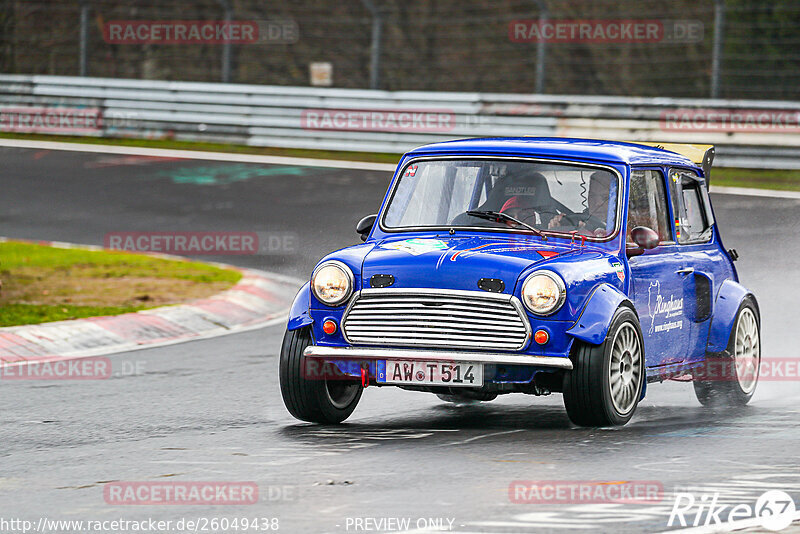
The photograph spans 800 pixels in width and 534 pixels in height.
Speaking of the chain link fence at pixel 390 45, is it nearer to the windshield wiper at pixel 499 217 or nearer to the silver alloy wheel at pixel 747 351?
the silver alloy wheel at pixel 747 351

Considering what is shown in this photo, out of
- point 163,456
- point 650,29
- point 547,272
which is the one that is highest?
point 650,29

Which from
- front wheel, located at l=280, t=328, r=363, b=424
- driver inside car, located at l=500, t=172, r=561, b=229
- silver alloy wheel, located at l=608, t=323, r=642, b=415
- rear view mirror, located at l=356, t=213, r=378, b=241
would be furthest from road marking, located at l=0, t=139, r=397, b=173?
silver alloy wheel, located at l=608, t=323, r=642, b=415

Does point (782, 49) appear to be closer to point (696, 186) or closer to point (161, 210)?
point (161, 210)

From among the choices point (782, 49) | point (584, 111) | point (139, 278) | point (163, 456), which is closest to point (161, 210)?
point (139, 278)

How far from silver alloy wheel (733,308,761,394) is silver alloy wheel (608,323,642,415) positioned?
155cm

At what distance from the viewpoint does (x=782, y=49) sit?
951 inches

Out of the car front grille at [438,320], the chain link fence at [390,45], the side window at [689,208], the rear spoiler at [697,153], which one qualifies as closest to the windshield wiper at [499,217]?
the car front grille at [438,320]

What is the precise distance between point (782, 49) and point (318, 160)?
25.5 feet

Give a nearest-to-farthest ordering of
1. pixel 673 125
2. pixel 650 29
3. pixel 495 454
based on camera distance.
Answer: pixel 495 454, pixel 673 125, pixel 650 29

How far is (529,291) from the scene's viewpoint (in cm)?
760

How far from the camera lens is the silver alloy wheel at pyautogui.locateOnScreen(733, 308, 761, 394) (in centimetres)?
944

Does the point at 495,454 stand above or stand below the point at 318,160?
below

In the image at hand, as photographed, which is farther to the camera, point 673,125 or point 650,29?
point 650,29

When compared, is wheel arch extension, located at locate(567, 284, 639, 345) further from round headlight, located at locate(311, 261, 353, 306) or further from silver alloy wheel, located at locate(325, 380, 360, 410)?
silver alloy wheel, located at locate(325, 380, 360, 410)
